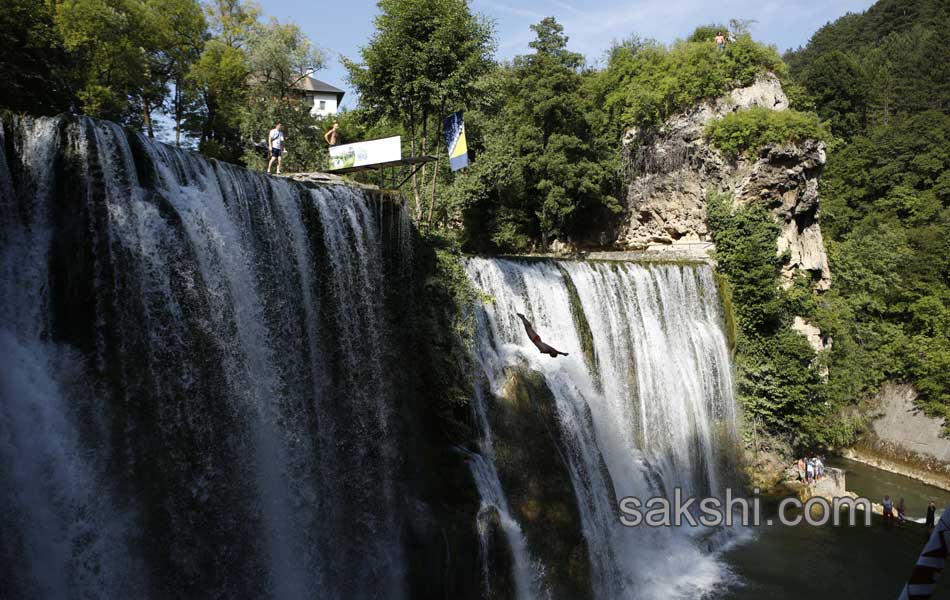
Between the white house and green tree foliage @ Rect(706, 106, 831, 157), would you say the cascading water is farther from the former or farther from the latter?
the white house

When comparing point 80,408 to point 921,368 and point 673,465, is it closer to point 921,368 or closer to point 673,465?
point 673,465

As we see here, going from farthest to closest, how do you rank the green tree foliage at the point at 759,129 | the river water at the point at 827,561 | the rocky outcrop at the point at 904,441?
1. the green tree foliage at the point at 759,129
2. the rocky outcrop at the point at 904,441
3. the river water at the point at 827,561

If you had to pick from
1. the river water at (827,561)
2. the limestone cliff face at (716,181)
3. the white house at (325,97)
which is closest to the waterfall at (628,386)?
the river water at (827,561)

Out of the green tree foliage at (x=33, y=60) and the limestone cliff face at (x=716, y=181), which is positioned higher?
the green tree foliage at (x=33, y=60)

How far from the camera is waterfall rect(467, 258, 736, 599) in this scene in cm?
1279

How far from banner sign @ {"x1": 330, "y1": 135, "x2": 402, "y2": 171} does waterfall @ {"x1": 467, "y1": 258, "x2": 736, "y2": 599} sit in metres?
3.39

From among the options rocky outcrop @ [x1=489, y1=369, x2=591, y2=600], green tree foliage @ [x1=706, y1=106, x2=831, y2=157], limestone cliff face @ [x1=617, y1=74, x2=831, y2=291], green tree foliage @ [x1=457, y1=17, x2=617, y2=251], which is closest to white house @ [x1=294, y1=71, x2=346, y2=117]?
green tree foliage @ [x1=457, y1=17, x2=617, y2=251]

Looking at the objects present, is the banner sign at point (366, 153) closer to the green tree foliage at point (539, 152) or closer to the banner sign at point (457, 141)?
the banner sign at point (457, 141)

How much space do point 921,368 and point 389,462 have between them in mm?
23511

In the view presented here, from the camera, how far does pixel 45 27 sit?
18844 mm

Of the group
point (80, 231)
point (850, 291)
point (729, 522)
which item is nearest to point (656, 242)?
point (850, 291)

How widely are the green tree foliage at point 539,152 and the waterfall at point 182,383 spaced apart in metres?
16.7

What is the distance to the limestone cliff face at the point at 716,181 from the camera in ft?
76.1

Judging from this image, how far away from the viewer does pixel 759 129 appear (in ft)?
75.9
